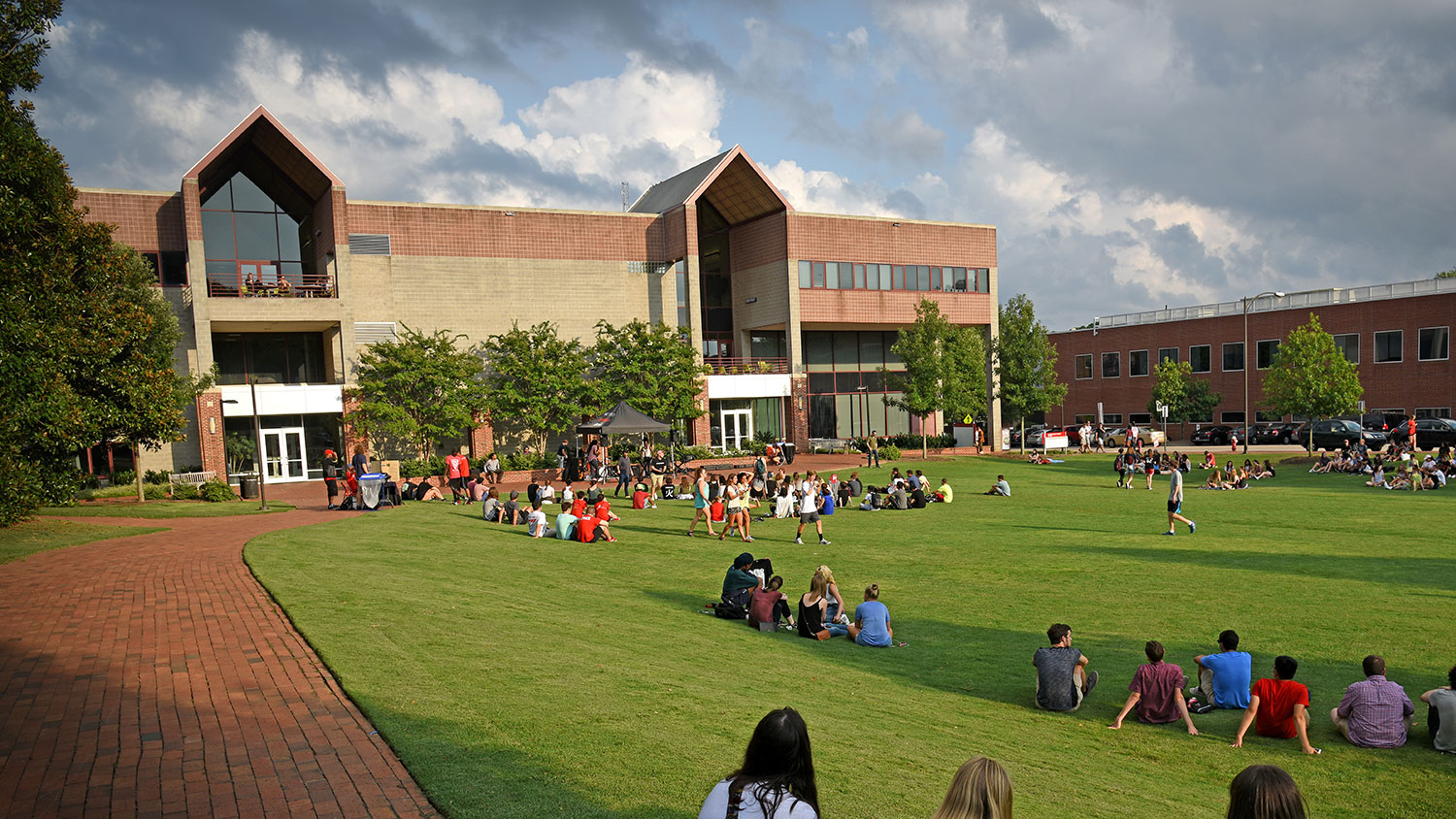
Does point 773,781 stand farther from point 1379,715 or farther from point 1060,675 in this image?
point 1379,715

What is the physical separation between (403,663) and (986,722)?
232 inches

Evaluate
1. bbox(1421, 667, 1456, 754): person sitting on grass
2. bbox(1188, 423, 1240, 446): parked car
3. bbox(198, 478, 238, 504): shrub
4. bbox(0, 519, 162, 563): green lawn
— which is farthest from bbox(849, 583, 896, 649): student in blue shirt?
bbox(1188, 423, 1240, 446): parked car

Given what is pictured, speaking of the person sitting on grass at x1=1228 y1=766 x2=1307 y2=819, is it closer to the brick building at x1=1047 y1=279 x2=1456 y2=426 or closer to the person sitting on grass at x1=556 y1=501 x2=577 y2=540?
the person sitting on grass at x1=556 y1=501 x2=577 y2=540

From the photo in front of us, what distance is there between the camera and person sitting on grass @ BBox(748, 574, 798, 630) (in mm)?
12675

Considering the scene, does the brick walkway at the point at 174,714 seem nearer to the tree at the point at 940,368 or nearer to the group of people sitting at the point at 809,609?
the group of people sitting at the point at 809,609

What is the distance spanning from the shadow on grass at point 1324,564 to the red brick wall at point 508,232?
2995 centimetres

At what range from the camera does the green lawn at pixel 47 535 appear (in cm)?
1608

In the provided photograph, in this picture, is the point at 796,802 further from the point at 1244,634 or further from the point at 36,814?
the point at 1244,634

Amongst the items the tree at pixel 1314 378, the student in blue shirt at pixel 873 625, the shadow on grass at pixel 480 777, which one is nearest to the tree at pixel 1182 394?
the tree at pixel 1314 378

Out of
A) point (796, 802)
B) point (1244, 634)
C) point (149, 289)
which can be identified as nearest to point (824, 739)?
point (796, 802)

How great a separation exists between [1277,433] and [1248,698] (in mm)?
50624

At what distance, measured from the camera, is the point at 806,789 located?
3.68m

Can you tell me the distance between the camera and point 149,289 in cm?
3109

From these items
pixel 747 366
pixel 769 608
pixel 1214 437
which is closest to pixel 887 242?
pixel 747 366
